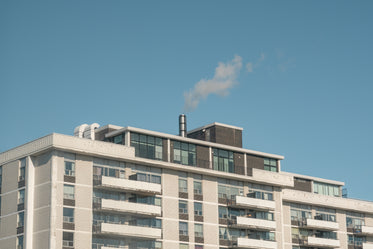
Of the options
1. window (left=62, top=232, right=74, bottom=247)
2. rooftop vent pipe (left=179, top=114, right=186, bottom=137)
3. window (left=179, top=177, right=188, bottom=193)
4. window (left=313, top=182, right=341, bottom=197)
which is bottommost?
window (left=62, top=232, right=74, bottom=247)

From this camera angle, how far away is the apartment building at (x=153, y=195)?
92125 millimetres

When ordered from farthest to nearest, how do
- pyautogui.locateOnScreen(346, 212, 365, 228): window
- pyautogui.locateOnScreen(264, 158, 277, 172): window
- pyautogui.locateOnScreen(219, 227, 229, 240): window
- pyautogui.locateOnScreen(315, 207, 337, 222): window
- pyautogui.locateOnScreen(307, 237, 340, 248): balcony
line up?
pyautogui.locateOnScreen(346, 212, 365, 228): window < pyautogui.locateOnScreen(315, 207, 337, 222): window < pyautogui.locateOnScreen(307, 237, 340, 248): balcony < pyautogui.locateOnScreen(264, 158, 277, 172): window < pyautogui.locateOnScreen(219, 227, 229, 240): window

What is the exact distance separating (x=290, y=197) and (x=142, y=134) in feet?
95.0

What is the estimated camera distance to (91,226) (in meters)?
92.9

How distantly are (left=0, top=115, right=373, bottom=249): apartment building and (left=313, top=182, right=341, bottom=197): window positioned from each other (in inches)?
203

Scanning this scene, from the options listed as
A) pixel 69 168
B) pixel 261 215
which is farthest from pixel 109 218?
pixel 261 215

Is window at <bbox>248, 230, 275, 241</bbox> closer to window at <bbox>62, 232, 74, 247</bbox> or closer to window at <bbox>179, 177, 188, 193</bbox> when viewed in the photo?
window at <bbox>179, 177, 188, 193</bbox>

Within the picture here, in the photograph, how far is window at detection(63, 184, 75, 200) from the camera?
91750mm

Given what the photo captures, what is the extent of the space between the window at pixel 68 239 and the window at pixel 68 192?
4.31 m

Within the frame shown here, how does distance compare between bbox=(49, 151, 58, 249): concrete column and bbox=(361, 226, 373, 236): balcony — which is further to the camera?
bbox=(361, 226, 373, 236): balcony

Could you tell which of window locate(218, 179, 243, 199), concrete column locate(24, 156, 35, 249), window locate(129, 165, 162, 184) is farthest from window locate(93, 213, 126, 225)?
window locate(218, 179, 243, 199)

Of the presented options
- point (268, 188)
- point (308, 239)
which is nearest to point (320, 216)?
point (308, 239)

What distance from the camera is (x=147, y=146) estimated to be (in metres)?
101

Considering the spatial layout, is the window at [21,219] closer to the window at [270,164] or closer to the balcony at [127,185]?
the balcony at [127,185]
